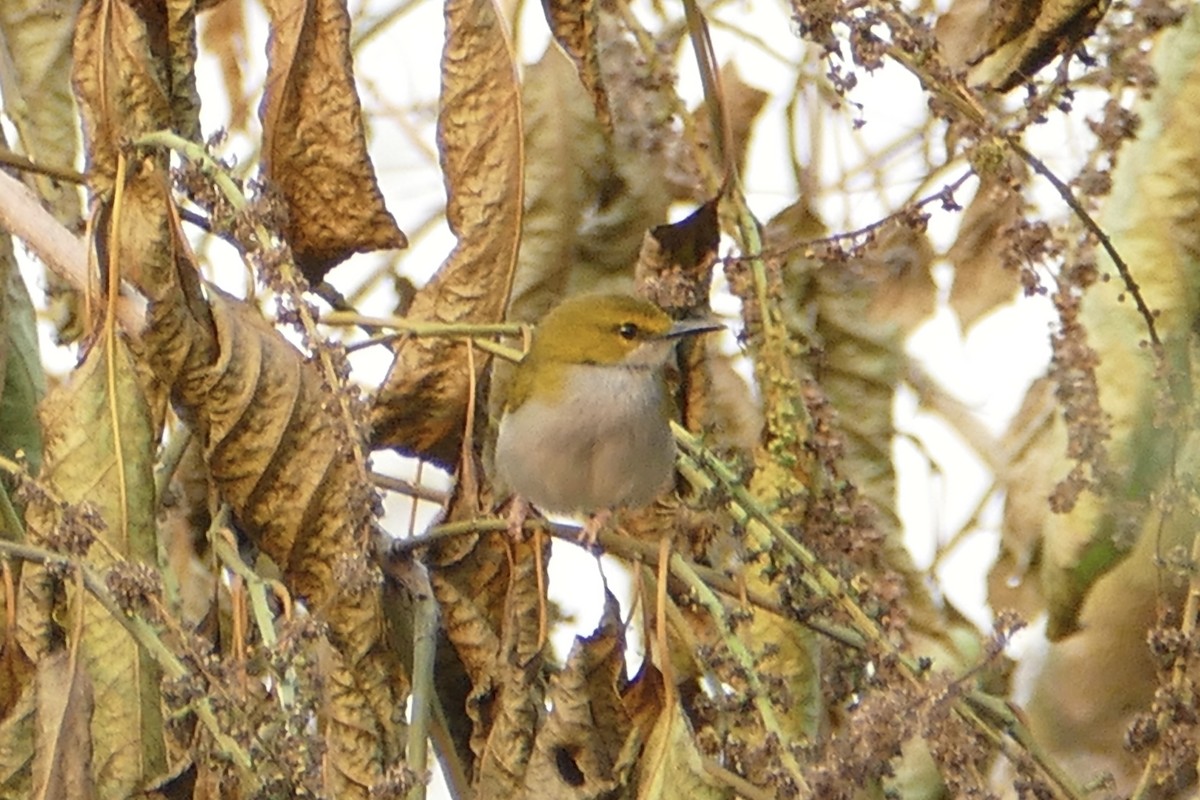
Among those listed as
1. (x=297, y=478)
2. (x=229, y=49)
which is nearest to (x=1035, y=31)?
(x=297, y=478)

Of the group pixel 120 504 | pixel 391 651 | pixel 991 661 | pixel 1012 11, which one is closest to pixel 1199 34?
pixel 1012 11

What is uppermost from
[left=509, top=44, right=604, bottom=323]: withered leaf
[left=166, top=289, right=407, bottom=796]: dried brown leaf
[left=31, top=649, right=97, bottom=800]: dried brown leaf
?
[left=509, top=44, right=604, bottom=323]: withered leaf

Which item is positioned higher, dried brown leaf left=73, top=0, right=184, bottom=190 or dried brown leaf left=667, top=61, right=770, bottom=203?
dried brown leaf left=667, top=61, right=770, bottom=203

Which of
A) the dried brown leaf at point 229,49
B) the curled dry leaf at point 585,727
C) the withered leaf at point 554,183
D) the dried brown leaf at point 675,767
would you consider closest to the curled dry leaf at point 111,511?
the curled dry leaf at point 585,727

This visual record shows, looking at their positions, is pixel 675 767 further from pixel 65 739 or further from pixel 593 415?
pixel 593 415

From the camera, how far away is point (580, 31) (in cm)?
250

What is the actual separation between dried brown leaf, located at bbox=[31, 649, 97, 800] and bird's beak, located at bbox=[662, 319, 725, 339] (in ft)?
3.71

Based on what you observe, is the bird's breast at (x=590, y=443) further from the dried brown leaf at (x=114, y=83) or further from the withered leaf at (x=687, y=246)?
the dried brown leaf at (x=114, y=83)

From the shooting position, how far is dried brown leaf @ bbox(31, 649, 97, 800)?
1957 millimetres

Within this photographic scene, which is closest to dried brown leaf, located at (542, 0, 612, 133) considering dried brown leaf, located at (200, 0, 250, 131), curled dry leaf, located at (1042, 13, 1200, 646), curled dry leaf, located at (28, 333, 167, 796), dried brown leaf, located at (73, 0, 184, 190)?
dried brown leaf, located at (73, 0, 184, 190)

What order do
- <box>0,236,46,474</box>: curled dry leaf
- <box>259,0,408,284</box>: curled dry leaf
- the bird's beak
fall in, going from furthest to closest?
the bird's beak → <box>0,236,46,474</box>: curled dry leaf → <box>259,0,408,284</box>: curled dry leaf

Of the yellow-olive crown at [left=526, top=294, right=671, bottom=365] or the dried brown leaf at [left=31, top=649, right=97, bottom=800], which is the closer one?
the dried brown leaf at [left=31, top=649, right=97, bottom=800]

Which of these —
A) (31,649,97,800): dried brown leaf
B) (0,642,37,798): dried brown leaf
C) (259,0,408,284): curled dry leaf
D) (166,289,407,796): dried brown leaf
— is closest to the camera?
(31,649,97,800): dried brown leaf

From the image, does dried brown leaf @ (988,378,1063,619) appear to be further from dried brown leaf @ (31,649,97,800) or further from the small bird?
dried brown leaf @ (31,649,97,800)
